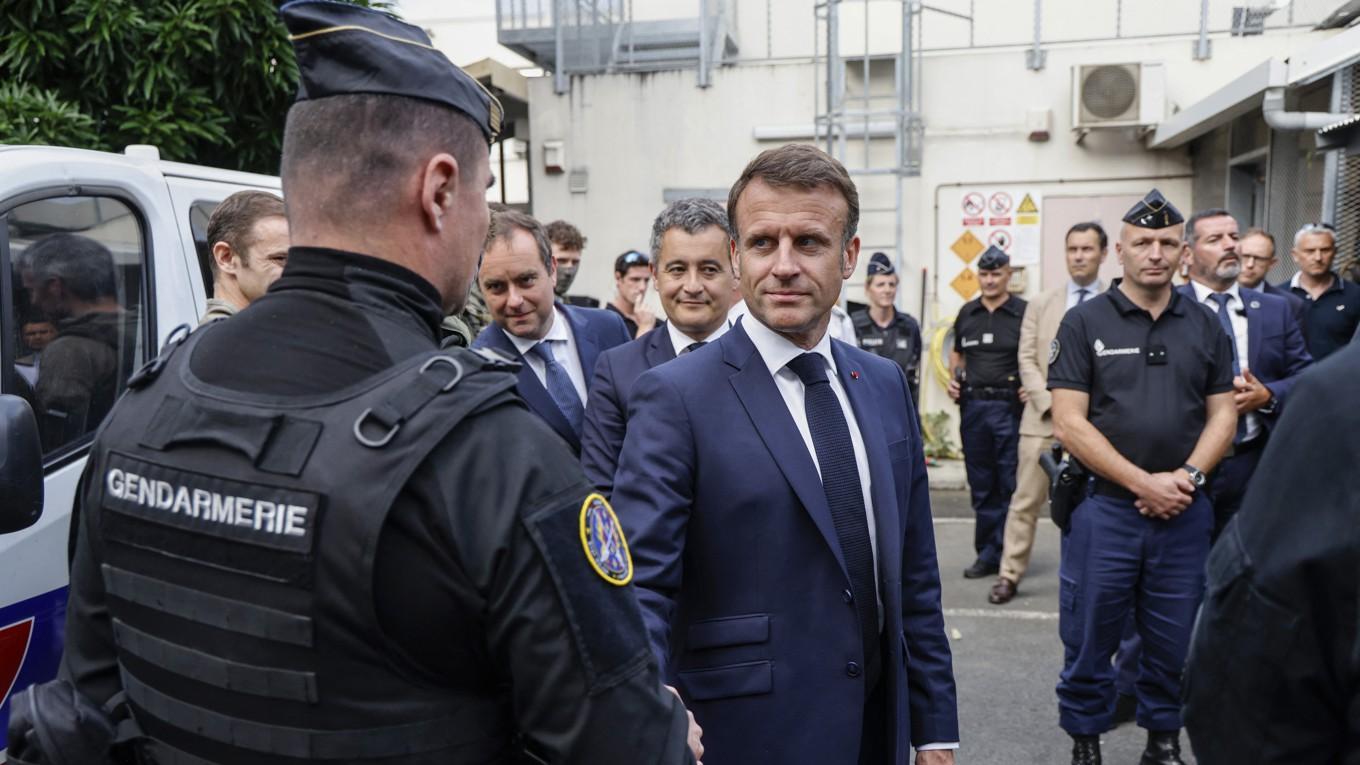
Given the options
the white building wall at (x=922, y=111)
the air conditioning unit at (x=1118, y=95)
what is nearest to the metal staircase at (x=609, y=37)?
the white building wall at (x=922, y=111)

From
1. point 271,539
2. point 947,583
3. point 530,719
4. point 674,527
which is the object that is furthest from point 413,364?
point 947,583

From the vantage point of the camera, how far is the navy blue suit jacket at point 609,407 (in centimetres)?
319

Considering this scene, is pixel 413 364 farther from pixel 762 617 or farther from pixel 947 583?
pixel 947 583

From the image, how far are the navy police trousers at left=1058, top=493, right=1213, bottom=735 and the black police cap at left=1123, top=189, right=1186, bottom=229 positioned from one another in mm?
1083

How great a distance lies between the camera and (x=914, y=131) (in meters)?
10.9

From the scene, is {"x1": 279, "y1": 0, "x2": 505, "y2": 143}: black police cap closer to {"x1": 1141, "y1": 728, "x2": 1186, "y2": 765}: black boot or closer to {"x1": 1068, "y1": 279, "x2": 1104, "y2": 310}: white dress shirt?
{"x1": 1141, "y1": 728, "x2": 1186, "y2": 765}: black boot

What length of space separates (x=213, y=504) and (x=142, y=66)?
20.7 feet

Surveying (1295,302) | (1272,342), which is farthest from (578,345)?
(1295,302)

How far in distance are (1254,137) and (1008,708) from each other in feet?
22.1

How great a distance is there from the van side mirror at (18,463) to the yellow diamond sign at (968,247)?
32.3 feet

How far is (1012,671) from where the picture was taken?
5371mm

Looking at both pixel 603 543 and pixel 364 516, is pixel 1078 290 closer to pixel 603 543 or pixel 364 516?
pixel 603 543

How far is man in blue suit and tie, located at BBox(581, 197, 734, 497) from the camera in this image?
342 cm

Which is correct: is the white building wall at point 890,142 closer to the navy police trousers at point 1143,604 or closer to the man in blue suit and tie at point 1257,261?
the man in blue suit and tie at point 1257,261
